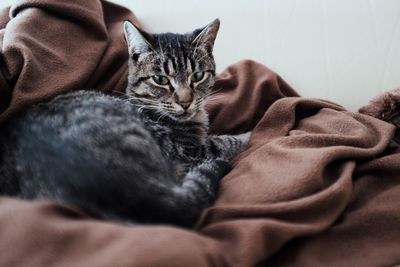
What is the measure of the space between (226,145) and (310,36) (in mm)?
672

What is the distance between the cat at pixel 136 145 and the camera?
2.54 ft

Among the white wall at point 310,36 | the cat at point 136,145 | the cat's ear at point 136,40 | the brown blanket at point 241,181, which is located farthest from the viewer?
the white wall at point 310,36

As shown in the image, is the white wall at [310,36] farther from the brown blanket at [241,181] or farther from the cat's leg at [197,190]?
the cat's leg at [197,190]

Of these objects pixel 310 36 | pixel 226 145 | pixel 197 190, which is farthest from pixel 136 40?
pixel 310 36

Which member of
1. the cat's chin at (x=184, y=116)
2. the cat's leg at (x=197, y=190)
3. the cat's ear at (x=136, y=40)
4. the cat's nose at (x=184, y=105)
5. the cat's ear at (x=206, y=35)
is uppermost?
the cat's ear at (x=206, y=35)

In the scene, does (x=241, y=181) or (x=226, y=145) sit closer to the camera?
(x=241, y=181)

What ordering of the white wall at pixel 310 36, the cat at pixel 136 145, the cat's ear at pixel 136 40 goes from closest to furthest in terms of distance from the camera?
1. the cat at pixel 136 145
2. the cat's ear at pixel 136 40
3. the white wall at pixel 310 36

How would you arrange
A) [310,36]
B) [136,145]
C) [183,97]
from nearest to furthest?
[136,145] < [183,97] < [310,36]

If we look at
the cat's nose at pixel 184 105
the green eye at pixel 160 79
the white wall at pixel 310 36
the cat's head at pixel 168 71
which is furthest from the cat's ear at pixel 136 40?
the white wall at pixel 310 36

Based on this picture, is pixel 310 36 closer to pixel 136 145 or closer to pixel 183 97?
pixel 183 97

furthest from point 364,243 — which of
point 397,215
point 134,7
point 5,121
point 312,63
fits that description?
point 134,7

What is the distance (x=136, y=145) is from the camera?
89 cm

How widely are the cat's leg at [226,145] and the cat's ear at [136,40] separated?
1.33ft

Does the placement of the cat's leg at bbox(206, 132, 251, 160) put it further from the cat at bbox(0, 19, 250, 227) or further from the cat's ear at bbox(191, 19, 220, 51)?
the cat's ear at bbox(191, 19, 220, 51)
